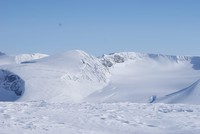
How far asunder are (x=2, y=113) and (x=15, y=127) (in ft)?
10.2

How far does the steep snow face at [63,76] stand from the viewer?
116m

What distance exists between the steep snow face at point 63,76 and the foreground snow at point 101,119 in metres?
88.3

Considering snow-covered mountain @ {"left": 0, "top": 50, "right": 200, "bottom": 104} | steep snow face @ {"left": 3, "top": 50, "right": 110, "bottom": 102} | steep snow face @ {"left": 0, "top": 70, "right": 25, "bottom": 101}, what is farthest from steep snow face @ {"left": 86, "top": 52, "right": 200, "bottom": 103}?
steep snow face @ {"left": 0, "top": 70, "right": 25, "bottom": 101}

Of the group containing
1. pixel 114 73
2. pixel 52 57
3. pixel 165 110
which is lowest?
pixel 114 73

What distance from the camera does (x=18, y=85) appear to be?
125438 mm

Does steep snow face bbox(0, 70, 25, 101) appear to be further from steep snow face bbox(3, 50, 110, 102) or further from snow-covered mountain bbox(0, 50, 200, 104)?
steep snow face bbox(3, 50, 110, 102)

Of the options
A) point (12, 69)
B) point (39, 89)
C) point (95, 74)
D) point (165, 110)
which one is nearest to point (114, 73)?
point (95, 74)

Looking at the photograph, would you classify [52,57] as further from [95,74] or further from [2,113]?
[2,113]

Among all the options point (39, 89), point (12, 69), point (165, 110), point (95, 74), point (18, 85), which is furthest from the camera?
point (95, 74)

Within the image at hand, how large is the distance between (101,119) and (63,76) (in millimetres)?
118356

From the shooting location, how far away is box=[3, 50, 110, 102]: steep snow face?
380 feet

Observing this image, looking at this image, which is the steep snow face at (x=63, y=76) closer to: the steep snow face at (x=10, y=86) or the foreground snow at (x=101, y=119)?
the steep snow face at (x=10, y=86)

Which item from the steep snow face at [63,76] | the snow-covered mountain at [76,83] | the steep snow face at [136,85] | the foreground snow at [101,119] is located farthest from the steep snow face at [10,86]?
the foreground snow at [101,119]

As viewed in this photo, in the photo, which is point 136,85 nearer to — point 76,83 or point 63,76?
point 76,83
